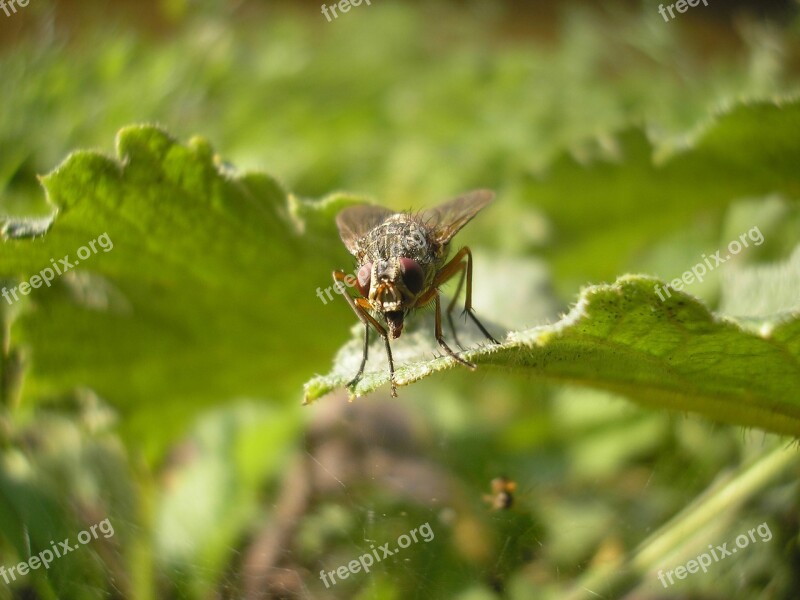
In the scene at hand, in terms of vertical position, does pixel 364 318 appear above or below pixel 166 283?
below

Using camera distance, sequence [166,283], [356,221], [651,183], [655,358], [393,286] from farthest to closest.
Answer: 1. [651,183]
2. [166,283]
3. [356,221]
4. [393,286]
5. [655,358]

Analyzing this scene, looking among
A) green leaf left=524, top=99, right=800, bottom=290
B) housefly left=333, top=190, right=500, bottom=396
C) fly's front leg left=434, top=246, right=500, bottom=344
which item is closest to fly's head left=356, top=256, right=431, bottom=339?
housefly left=333, top=190, right=500, bottom=396

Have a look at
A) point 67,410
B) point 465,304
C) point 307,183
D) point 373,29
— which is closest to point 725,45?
point 373,29

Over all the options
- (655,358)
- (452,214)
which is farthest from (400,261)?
(655,358)

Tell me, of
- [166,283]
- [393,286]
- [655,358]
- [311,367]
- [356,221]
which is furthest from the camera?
[311,367]

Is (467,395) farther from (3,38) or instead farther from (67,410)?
(3,38)

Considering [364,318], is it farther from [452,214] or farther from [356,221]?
[452,214]

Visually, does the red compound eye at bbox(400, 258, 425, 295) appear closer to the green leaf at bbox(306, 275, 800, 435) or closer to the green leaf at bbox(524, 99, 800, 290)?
the green leaf at bbox(306, 275, 800, 435)
